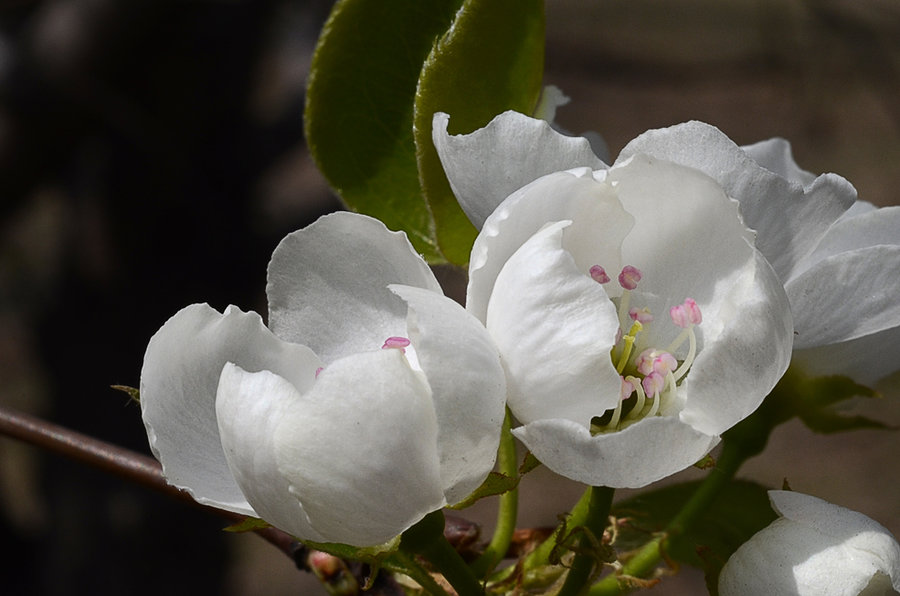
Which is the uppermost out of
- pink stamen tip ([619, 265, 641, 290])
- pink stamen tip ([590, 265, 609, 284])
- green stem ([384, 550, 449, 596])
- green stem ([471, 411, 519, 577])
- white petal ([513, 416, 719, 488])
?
pink stamen tip ([590, 265, 609, 284])

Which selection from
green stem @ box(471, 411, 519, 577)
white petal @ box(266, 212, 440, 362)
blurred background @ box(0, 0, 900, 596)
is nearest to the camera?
white petal @ box(266, 212, 440, 362)

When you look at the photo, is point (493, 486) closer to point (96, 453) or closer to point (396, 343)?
point (396, 343)

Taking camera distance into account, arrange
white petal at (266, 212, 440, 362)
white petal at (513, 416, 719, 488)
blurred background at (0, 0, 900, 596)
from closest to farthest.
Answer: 1. white petal at (513, 416, 719, 488)
2. white petal at (266, 212, 440, 362)
3. blurred background at (0, 0, 900, 596)

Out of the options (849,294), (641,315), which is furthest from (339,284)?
(849,294)

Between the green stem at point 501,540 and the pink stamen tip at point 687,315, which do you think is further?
the green stem at point 501,540

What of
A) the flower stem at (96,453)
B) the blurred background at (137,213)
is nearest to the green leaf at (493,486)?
the flower stem at (96,453)

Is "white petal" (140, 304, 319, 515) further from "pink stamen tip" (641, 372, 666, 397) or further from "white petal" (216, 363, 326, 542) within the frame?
"pink stamen tip" (641, 372, 666, 397)

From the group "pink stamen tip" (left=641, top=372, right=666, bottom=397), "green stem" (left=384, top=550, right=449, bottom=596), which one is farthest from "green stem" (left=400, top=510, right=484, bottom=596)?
"pink stamen tip" (left=641, top=372, right=666, bottom=397)

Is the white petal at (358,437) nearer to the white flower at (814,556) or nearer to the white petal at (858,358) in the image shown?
the white flower at (814,556)
